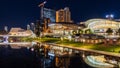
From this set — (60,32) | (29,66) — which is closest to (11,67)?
(29,66)

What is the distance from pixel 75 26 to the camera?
625 ft

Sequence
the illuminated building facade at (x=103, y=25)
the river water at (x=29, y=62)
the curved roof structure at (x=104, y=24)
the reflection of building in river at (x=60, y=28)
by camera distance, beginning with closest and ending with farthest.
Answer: the river water at (x=29, y=62) < the illuminated building facade at (x=103, y=25) < the curved roof structure at (x=104, y=24) < the reflection of building in river at (x=60, y=28)

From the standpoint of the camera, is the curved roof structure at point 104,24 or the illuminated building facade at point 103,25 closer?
the illuminated building facade at point 103,25

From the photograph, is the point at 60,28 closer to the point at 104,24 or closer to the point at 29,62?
the point at 104,24

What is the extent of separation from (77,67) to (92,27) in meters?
133

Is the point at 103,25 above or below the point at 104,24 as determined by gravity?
below

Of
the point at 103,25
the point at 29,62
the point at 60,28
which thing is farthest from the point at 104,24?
the point at 29,62

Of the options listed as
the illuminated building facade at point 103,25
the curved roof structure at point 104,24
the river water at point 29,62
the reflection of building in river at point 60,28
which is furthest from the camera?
the reflection of building in river at point 60,28

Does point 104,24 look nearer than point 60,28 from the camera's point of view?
Yes

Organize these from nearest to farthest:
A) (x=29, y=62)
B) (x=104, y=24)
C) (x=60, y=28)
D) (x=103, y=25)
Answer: (x=29, y=62) < (x=103, y=25) < (x=104, y=24) < (x=60, y=28)

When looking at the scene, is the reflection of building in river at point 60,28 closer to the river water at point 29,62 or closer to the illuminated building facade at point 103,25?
the illuminated building facade at point 103,25

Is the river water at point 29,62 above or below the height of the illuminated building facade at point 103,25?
below

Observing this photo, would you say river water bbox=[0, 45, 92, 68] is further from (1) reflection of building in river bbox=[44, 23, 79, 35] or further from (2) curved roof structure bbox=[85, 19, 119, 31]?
(1) reflection of building in river bbox=[44, 23, 79, 35]

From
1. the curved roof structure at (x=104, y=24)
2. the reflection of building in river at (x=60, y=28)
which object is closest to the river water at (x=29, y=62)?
the curved roof structure at (x=104, y=24)
